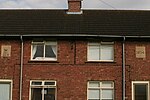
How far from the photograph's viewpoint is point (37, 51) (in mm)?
28516

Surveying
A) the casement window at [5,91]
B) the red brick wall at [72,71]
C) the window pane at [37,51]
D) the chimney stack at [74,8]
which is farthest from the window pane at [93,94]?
the chimney stack at [74,8]

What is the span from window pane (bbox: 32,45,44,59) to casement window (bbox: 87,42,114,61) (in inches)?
132

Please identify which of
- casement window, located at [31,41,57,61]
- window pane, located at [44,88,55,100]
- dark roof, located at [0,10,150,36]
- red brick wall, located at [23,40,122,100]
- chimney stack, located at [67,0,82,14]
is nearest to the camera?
red brick wall, located at [23,40,122,100]

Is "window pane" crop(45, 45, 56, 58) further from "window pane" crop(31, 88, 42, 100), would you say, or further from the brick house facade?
"window pane" crop(31, 88, 42, 100)

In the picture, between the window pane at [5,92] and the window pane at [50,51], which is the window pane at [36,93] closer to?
the window pane at [5,92]

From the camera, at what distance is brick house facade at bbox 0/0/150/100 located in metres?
27.6

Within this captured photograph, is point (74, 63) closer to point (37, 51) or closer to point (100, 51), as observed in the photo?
point (100, 51)

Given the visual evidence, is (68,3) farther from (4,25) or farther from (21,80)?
(21,80)

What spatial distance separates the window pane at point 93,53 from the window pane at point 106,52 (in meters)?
0.29

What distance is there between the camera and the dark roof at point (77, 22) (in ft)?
94.7

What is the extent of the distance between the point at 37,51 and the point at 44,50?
1.67ft

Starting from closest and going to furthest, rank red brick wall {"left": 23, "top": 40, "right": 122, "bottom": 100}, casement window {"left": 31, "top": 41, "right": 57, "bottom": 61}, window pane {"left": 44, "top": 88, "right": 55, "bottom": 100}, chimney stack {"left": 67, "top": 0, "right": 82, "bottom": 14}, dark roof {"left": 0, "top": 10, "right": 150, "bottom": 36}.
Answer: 1. red brick wall {"left": 23, "top": 40, "right": 122, "bottom": 100}
2. window pane {"left": 44, "top": 88, "right": 55, "bottom": 100}
3. casement window {"left": 31, "top": 41, "right": 57, "bottom": 61}
4. dark roof {"left": 0, "top": 10, "right": 150, "bottom": 36}
5. chimney stack {"left": 67, "top": 0, "right": 82, "bottom": 14}

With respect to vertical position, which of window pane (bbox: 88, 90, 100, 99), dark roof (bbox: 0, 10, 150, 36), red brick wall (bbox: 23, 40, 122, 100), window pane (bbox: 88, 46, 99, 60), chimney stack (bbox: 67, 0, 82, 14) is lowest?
window pane (bbox: 88, 90, 100, 99)

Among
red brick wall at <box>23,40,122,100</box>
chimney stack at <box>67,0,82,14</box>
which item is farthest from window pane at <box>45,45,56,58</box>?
chimney stack at <box>67,0,82,14</box>
